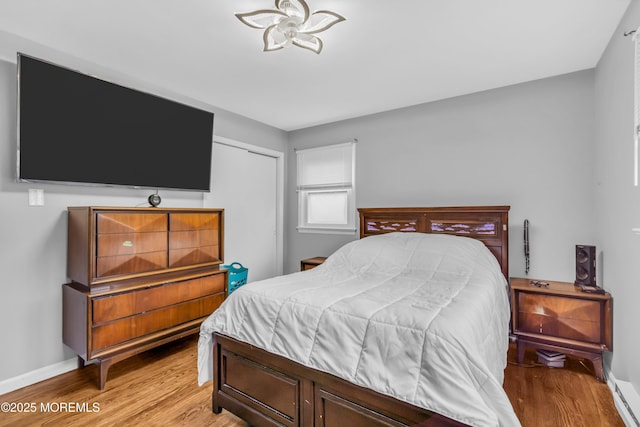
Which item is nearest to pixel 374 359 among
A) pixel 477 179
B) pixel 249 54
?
pixel 249 54

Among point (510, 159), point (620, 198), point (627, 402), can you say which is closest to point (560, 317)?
point (627, 402)

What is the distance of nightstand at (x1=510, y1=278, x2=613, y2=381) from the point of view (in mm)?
2342

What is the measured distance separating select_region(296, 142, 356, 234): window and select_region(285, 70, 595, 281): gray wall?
0.22 meters

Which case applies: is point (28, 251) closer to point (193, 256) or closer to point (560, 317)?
point (193, 256)

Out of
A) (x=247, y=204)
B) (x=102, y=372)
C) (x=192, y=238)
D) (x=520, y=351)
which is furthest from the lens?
(x=247, y=204)

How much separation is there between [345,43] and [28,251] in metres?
2.75

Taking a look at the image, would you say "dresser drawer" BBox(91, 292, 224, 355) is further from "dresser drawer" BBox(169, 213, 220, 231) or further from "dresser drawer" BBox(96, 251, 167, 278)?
"dresser drawer" BBox(169, 213, 220, 231)

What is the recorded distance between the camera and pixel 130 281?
2523mm

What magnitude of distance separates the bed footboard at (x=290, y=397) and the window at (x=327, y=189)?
8.11 feet

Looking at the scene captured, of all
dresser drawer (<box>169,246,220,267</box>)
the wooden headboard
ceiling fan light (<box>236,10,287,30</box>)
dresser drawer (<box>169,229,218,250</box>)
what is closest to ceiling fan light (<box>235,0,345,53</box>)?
ceiling fan light (<box>236,10,287,30</box>)

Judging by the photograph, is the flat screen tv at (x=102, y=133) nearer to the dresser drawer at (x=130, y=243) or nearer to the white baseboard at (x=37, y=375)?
the dresser drawer at (x=130, y=243)

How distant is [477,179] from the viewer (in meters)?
3.26

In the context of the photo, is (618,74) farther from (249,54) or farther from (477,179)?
(249,54)

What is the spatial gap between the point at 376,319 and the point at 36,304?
254cm
